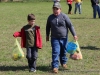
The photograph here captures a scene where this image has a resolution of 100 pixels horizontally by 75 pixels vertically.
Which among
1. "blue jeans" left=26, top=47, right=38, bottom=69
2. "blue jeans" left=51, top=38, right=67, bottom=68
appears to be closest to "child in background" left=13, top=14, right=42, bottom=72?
"blue jeans" left=26, top=47, right=38, bottom=69

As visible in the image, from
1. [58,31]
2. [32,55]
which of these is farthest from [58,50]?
[32,55]

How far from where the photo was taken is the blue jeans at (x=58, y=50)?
26.6 feet

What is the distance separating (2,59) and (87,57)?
96.3 inches

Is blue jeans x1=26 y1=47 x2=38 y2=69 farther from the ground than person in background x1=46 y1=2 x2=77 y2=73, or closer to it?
closer to it

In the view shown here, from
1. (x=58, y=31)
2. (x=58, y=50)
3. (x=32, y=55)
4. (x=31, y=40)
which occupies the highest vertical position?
(x=58, y=31)

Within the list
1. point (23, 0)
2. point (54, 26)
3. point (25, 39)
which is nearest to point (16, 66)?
point (25, 39)

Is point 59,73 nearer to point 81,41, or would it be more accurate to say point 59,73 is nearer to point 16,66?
point 16,66

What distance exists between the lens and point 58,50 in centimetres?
816

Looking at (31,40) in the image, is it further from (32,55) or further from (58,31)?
(58,31)

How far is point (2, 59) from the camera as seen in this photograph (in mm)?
9727

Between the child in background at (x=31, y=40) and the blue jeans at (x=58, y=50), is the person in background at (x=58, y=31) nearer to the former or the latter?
the blue jeans at (x=58, y=50)

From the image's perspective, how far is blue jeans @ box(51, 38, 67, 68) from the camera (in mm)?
8109

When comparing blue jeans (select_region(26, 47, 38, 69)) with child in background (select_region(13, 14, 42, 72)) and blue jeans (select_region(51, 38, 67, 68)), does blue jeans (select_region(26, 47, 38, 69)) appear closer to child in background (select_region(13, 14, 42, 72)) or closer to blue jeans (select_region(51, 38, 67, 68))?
child in background (select_region(13, 14, 42, 72))

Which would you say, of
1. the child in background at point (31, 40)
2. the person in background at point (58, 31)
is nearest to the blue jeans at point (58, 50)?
the person in background at point (58, 31)
